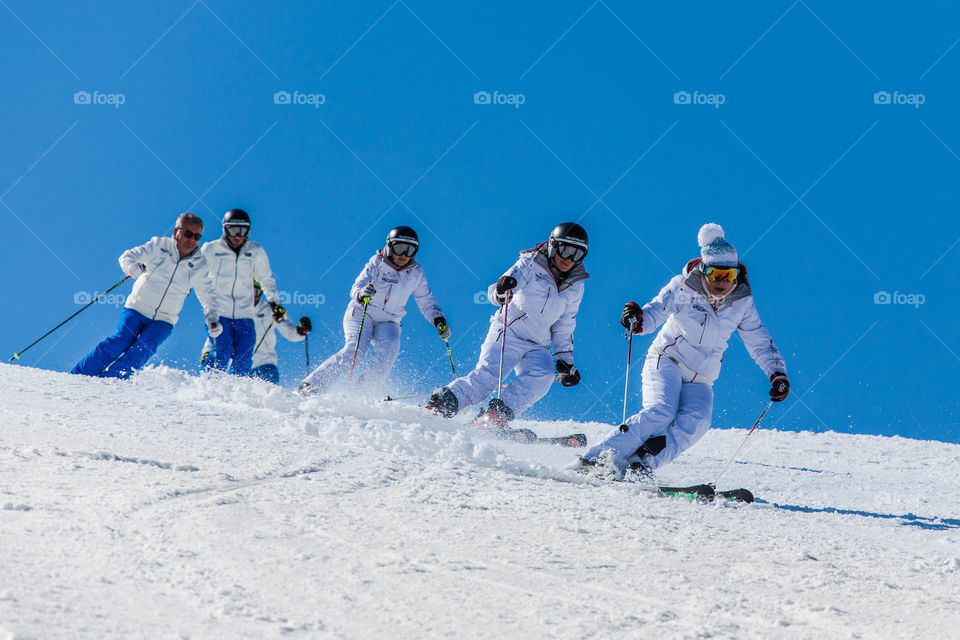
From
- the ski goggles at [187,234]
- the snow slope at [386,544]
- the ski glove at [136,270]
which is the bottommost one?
the snow slope at [386,544]

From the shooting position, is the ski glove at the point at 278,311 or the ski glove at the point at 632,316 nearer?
the ski glove at the point at 632,316

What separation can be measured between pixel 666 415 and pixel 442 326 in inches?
153

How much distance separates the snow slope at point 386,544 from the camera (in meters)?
2.70

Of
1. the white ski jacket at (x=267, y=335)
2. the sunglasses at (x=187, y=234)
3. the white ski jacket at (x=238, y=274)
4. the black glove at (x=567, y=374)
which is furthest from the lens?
the white ski jacket at (x=267, y=335)

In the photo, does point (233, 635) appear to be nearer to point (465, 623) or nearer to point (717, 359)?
point (465, 623)

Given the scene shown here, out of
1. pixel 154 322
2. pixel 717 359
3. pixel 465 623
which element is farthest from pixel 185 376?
pixel 465 623

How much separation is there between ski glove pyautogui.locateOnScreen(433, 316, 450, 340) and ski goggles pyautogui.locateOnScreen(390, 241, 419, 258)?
30.8 inches

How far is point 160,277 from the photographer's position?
8.57m

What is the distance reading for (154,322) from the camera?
8617 millimetres

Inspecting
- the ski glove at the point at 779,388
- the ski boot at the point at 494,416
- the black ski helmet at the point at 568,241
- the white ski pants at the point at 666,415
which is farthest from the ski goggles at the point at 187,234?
the ski glove at the point at 779,388

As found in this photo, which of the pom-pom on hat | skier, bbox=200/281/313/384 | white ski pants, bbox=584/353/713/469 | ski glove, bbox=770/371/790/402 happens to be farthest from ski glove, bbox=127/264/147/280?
ski glove, bbox=770/371/790/402

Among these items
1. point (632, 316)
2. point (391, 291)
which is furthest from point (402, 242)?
point (632, 316)

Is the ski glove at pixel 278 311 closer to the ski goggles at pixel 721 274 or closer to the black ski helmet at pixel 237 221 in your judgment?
the black ski helmet at pixel 237 221

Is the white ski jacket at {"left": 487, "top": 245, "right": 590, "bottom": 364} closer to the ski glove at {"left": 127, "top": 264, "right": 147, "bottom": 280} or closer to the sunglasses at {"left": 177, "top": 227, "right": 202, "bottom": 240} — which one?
the sunglasses at {"left": 177, "top": 227, "right": 202, "bottom": 240}
